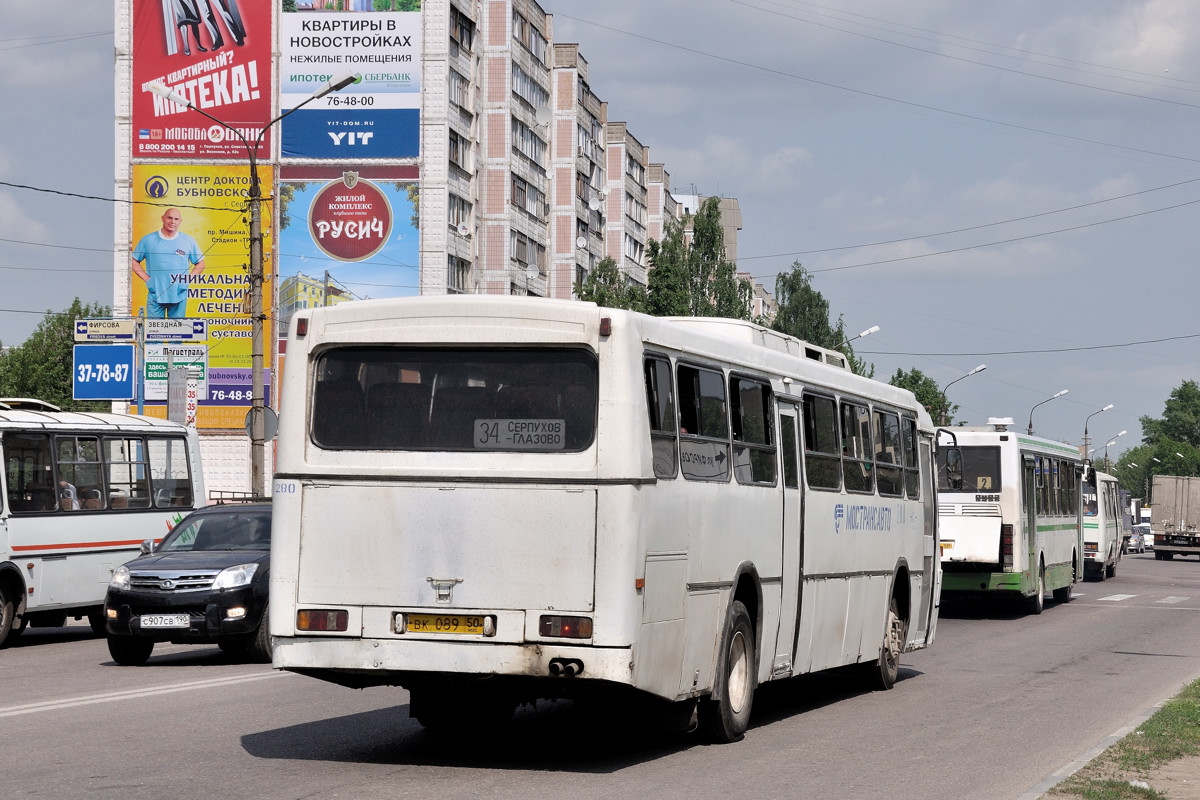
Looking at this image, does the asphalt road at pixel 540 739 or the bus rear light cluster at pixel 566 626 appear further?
the bus rear light cluster at pixel 566 626

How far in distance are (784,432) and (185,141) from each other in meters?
56.9

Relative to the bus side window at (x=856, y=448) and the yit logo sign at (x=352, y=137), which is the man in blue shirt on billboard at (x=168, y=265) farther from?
the bus side window at (x=856, y=448)

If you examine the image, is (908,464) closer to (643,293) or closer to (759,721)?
(759,721)

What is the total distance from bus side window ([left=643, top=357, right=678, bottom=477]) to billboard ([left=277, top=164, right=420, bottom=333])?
5512cm

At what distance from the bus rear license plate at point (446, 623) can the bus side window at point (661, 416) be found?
1.39m

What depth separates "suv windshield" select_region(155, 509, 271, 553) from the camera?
→ 18.1 metres

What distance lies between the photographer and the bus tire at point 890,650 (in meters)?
16.2

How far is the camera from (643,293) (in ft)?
237

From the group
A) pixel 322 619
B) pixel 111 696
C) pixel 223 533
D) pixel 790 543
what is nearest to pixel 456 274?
pixel 223 533

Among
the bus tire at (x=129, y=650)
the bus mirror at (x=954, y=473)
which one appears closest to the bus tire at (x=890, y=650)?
the bus mirror at (x=954, y=473)

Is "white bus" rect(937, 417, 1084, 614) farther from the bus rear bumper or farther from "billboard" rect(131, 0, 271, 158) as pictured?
"billboard" rect(131, 0, 271, 158)

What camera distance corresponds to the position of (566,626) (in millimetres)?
9875

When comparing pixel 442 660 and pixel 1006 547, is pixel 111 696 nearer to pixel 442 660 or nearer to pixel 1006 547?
pixel 442 660

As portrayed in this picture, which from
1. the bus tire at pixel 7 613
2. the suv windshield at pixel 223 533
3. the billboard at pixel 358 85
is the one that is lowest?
the bus tire at pixel 7 613
